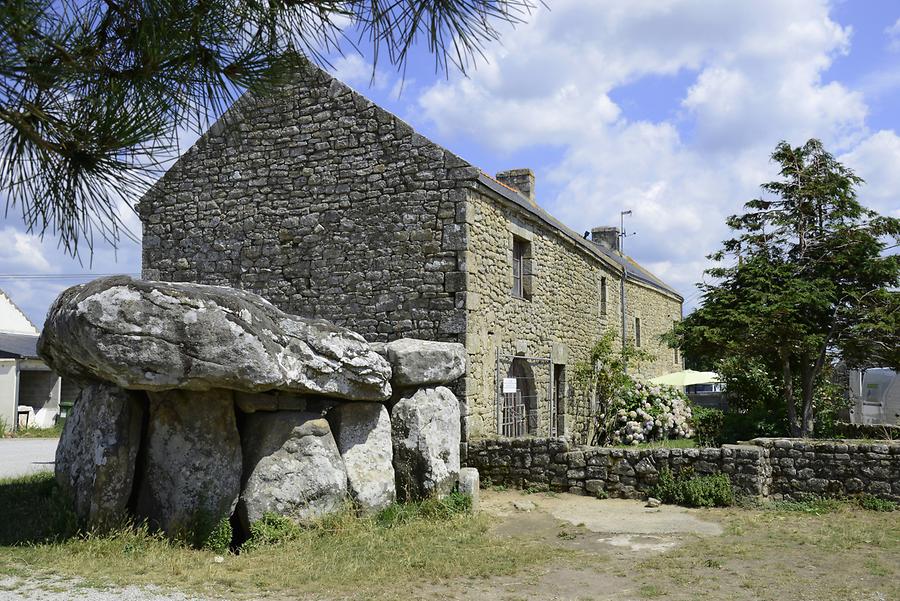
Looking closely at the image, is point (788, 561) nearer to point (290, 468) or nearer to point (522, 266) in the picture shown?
point (290, 468)

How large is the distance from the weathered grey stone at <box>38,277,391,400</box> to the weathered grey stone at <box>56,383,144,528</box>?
1.44ft

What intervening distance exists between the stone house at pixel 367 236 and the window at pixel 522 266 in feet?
0.06

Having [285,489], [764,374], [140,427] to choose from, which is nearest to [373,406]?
[285,489]

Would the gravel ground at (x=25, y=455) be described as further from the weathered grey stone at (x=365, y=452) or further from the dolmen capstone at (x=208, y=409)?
the weathered grey stone at (x=365, y=452)

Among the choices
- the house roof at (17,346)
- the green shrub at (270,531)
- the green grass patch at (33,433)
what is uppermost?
the house roof at (17,346)

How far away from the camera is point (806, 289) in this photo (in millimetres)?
12414

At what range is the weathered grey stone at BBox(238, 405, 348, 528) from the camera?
746 centimetres

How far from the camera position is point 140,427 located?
742 centimetres

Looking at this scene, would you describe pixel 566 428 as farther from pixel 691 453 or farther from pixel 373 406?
pixel 373 406

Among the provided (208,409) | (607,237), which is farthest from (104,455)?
(607,237)

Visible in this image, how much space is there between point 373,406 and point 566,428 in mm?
6369

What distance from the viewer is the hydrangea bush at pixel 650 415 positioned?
589 inches

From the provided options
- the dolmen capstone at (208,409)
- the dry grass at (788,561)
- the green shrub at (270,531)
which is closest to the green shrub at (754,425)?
the dry grass at (788,561)

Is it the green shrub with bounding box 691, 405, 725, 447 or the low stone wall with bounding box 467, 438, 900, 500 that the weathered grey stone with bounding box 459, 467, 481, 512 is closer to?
the low stone wall with bounding box 467, 438, 900, 500
